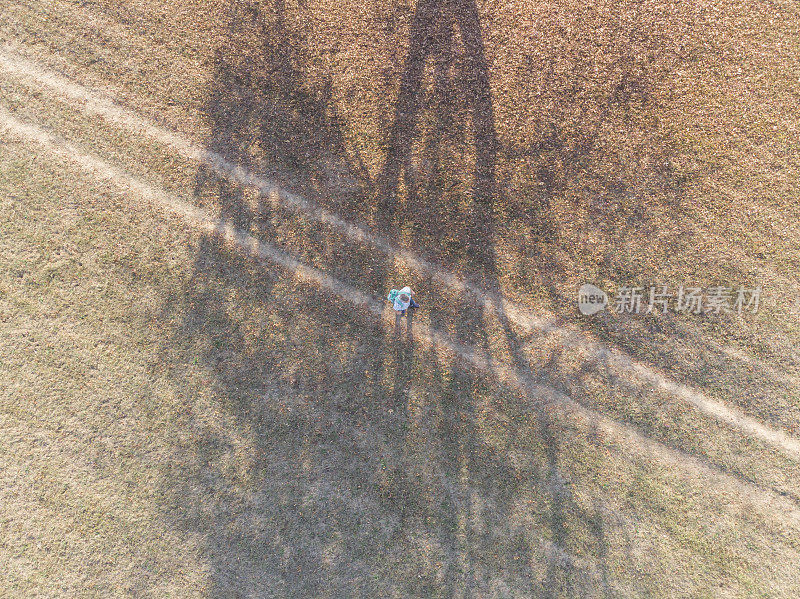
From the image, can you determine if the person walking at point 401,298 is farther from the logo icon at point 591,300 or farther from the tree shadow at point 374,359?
the logo icon at point 591,300

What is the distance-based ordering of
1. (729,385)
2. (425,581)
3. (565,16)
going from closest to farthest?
(425,581) < (729,385) < (565,16)

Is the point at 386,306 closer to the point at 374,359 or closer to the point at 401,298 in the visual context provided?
the point at 401,298

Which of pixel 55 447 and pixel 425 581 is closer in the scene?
pixel 425 581

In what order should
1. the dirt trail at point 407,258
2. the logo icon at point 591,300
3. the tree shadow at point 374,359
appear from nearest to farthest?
1. the tree shadow at point 374,359
2. the dirt trail at point 407,258
3. the logo icon at point 591,300

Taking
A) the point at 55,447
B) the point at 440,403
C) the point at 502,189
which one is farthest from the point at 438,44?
the point at 55,447

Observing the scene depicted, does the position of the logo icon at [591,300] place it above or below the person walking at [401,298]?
above

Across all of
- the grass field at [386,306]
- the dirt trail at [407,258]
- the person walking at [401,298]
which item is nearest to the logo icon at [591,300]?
the grass field at [386,306]

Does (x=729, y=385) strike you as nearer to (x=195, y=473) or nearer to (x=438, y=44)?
(x=438, y=44)

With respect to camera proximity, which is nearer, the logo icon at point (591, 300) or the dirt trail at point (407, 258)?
the dirt trail at point (407, 258)
